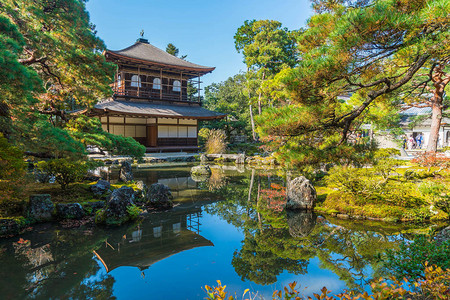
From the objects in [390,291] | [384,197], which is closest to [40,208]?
[390,291]

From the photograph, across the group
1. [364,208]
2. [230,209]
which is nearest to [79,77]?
[230,209]

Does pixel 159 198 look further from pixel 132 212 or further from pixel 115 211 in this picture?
pixel 115 211

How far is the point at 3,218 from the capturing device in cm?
436

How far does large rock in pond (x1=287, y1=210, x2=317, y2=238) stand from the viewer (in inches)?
178

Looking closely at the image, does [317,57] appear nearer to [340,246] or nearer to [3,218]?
[340,246]

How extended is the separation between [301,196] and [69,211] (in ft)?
16.2

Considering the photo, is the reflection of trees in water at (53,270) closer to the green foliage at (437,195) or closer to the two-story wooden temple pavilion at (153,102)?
the green foliage at (437,195)

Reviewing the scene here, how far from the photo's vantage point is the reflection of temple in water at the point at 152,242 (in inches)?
138

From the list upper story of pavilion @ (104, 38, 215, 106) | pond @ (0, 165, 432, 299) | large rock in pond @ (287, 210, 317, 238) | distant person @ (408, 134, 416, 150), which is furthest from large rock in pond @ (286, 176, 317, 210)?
distant person @ (408, 134, 416, 150)

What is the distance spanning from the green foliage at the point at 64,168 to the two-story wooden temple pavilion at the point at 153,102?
9.21m

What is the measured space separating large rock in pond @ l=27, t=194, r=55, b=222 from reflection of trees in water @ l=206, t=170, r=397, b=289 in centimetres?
321

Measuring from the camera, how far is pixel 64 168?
18.3ft

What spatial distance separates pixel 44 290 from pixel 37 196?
2798 millimetres

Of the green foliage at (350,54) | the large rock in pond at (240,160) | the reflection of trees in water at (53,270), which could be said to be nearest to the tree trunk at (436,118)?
the green foliage at (350,54)
